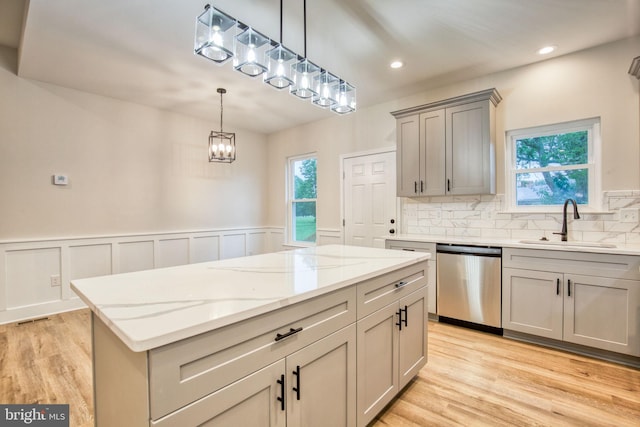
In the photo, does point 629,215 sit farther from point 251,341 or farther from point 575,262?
point 251,341

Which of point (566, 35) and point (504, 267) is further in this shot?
point (504, 267)

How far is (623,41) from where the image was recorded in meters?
2.72

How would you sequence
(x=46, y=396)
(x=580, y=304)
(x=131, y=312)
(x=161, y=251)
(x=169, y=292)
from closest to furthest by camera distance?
(x=131, y=312), (x=169, y=292), (x=46, y=396), (x=580, y=304), (x=161, y=251)

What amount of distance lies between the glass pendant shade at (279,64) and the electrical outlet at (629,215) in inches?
124

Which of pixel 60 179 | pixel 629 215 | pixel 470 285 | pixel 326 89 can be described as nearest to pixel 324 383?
pixel 326 89

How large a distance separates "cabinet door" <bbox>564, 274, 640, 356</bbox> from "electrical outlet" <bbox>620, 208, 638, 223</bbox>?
68 cm

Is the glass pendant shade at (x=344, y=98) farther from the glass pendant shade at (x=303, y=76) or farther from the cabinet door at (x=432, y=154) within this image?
the cabinet door at (x=432, y=154)

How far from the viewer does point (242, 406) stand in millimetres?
1007

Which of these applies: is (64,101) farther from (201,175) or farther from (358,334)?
(358,334)

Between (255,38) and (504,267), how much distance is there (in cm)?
286

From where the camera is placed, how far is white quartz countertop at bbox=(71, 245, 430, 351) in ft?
2.82

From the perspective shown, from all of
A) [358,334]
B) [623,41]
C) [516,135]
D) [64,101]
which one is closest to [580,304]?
[516,135]

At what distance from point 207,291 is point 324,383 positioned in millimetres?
661

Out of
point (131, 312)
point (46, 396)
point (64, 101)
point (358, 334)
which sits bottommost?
point (46, 396)
